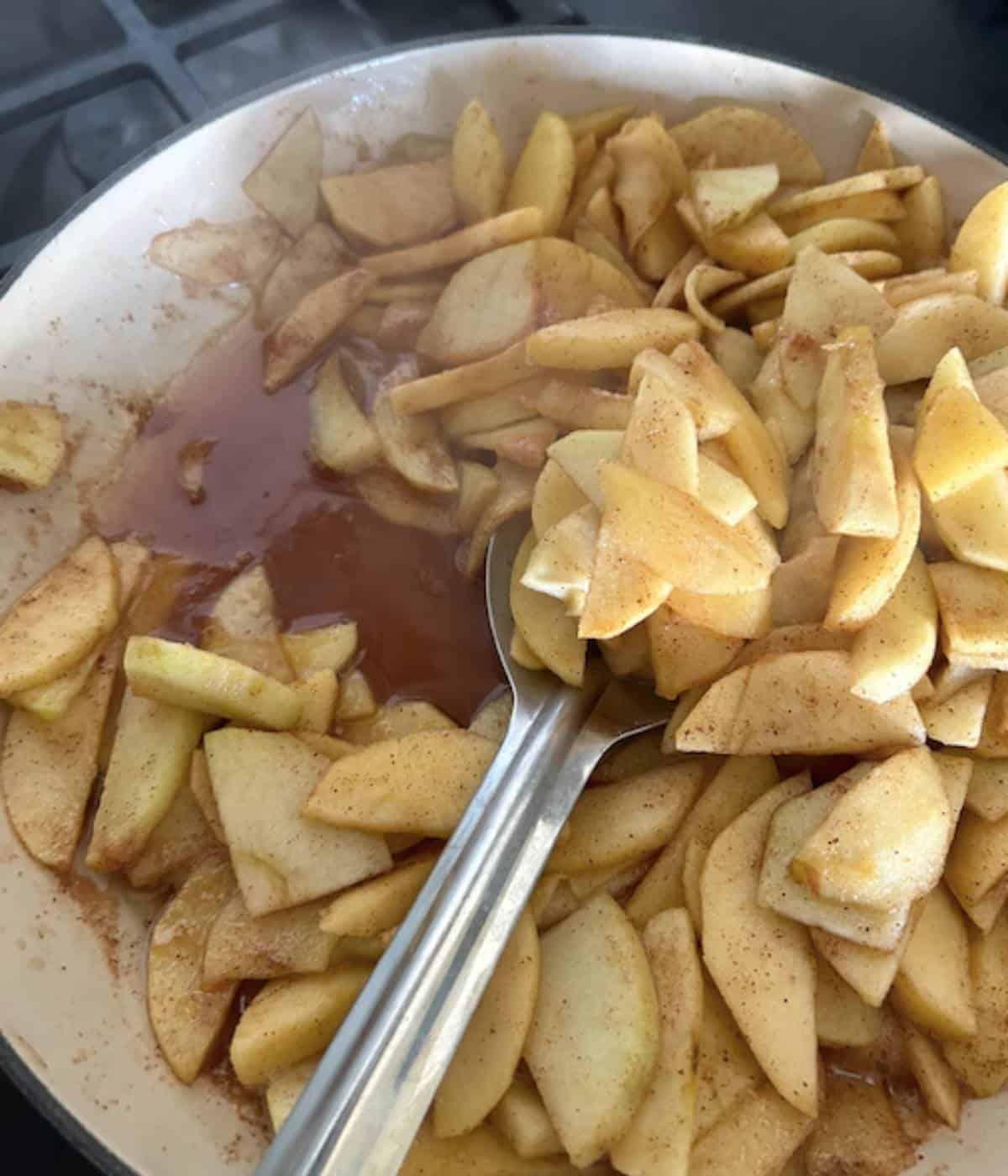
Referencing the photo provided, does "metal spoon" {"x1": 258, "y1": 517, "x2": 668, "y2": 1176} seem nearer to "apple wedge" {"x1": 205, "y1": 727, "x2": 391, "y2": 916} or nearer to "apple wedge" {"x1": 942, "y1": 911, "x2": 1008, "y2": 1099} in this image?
"apple wedge" {"x1": 205, "y1": 727, "x2": 391, "y2": 916}

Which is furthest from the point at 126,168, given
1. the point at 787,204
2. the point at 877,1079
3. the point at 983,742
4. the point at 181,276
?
the point at 877,1079

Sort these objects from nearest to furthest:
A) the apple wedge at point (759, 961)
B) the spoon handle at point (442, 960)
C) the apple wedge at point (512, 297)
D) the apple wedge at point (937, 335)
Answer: the spoon handle at point (442, 960) < the apple wedge at point (759, 961) < the apple wedge at point (937, 335) < the apple wedge at point (512, 297)

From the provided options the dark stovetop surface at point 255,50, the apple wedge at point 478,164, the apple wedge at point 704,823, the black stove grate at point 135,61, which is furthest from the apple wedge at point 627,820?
the black stove grate at point 135,61

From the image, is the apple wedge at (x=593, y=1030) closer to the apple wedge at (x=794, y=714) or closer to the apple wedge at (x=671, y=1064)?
the apple wedge at (x=671, y=1064)

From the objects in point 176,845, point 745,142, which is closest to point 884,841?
point 176,845

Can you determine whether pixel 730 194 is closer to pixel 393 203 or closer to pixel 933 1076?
pixel 393 203

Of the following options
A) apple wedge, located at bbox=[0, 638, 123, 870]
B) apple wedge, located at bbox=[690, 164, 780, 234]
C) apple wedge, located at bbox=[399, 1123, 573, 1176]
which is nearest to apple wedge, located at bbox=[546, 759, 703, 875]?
apple wedge, located at bbox=[399, 1123, 573, 1176]

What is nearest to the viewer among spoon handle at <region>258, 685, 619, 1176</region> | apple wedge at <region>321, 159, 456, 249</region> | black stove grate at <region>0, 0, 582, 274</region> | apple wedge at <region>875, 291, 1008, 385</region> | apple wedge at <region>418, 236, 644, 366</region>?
spoon handle at <region>258, 685, 619, 1176</region>

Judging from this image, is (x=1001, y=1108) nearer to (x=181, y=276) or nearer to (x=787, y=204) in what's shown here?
(x=787, y=204)
